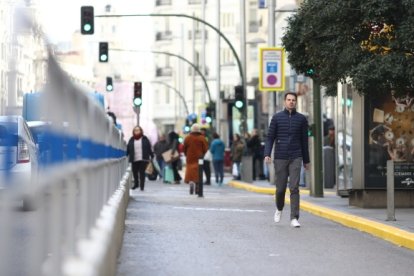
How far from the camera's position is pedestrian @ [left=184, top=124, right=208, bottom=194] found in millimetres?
27031

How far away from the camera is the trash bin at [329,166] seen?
2825 centimetres

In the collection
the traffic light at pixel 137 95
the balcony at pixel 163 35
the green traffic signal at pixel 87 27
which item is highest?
the balcony at pixel 163 35

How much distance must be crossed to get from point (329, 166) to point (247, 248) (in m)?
17.4

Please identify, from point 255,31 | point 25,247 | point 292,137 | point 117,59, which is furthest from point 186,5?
point 25,247

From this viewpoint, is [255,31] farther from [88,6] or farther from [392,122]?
[392,122]

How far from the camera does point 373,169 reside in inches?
743

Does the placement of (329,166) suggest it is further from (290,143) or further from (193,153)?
(290,143)

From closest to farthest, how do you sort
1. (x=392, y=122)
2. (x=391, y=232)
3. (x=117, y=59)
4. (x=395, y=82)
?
(x=391, y=232)
(x=395, y=82)
(x=392, y=122)
(x=117, y=59)

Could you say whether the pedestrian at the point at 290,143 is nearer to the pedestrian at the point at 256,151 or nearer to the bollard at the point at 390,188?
the bollard at the point at 390,188

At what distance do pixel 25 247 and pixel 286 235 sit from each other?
959 centimetres

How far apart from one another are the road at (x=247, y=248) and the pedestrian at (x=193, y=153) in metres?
8.68

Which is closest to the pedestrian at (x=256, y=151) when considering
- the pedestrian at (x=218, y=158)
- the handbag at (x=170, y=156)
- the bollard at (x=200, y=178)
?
the pedestrian at (x=218, y=158)

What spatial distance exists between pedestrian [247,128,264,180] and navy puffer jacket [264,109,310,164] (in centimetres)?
2328

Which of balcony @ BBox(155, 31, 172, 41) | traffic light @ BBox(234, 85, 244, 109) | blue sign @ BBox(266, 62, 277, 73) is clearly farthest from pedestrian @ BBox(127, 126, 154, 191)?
balcony @ BBox(155, 31, 172, 41)
